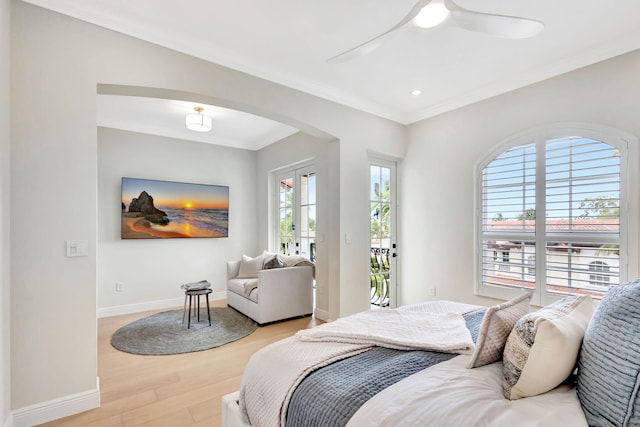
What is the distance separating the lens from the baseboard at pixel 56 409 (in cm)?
188

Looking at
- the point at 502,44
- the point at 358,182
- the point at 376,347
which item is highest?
the point at 502,44

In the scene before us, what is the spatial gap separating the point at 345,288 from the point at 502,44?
8.90 ft

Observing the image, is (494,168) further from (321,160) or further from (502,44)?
(321,160)

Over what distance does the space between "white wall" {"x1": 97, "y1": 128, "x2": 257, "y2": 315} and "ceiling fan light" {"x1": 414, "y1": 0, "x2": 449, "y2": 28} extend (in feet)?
13.4

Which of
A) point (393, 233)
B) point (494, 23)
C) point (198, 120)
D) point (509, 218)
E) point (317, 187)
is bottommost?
point (393, 233)

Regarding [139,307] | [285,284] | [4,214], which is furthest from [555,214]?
[139,307]

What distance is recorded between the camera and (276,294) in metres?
3.85

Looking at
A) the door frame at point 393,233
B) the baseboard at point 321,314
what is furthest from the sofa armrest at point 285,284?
the door frame at point 393,233

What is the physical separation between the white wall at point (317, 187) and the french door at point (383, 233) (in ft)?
1.95

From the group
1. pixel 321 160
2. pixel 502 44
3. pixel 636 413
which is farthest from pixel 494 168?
pixel 636 413

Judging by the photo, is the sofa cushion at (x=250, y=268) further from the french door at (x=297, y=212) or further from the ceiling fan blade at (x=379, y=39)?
the ceiling fan blade at (x=379, y=39)

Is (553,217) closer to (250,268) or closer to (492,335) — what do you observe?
(492,335)

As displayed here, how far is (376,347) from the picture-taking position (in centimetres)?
144

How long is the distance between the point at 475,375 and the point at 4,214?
2.50 metres
